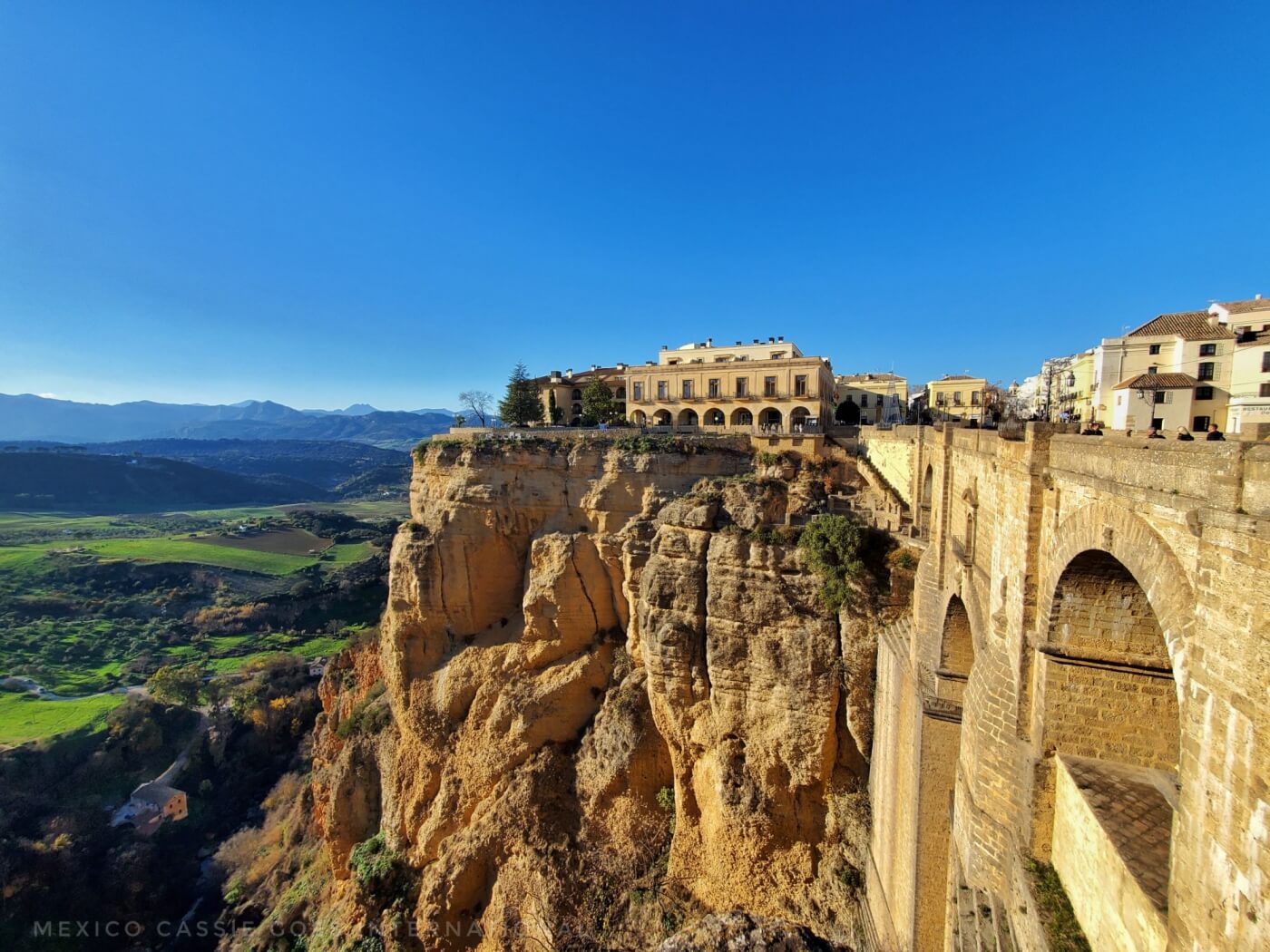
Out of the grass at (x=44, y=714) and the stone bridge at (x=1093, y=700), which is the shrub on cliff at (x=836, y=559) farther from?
the grass at (x=44, y=714)

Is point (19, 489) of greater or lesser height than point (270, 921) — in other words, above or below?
above

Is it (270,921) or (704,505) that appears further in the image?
(270,921)

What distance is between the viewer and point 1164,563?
453 centimetres

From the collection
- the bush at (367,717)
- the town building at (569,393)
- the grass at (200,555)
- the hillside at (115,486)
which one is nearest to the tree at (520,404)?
the town building at (569,393)

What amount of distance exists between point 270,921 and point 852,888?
20692 mm

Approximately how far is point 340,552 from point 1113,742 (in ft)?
259

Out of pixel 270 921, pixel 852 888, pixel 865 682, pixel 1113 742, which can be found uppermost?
pixel 1113 742

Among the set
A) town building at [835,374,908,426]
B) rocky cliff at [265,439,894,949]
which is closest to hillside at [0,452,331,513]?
rocky cliff at [265,439,894,949]

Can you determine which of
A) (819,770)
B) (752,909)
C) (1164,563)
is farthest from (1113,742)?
(752,909)

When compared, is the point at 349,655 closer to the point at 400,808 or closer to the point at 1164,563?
the point at 400,808

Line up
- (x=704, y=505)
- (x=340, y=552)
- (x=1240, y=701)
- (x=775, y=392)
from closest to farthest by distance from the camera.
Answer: (x=1240, y=701) < (x=704, y=505) < (x=775, y=392) < (x=340, y=552)

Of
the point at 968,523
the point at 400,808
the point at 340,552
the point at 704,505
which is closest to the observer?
the point at 968,523

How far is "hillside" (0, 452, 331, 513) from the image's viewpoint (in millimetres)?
107938

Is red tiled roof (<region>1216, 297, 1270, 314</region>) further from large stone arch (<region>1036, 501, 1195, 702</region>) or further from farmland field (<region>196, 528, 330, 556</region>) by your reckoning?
farmland field (<region>196, 528, 330, 556</region>)
